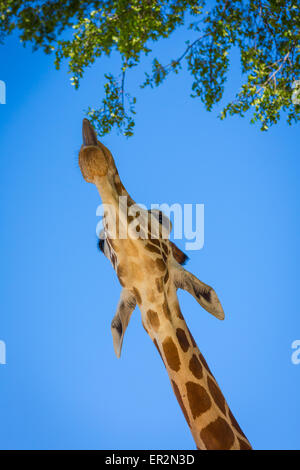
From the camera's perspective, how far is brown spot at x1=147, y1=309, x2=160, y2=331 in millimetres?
3762

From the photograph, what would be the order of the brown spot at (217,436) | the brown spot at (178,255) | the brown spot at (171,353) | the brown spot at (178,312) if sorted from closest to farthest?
the brown spot at (217,436) < the brown spot at (171,353) < the brown spot at (178,312) < the brown spot at (178,255)

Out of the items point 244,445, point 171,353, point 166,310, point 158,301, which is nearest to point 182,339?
point 171,353

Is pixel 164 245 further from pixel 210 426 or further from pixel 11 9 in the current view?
pixel 11 9

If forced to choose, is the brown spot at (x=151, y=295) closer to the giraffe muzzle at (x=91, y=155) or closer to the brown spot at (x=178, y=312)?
the brown spot at (x=178, y=312)

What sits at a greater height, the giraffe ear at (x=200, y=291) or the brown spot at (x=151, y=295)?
the giraffe ear at (x=200, y=291)

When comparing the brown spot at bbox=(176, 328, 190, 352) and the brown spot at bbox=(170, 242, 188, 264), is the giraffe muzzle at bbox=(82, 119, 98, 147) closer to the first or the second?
the brown spot at bbox=(170, 242, 188, 264)

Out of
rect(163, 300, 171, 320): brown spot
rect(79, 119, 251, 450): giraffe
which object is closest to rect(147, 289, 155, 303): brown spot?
rect(79, 119, 251, 450): giraffe

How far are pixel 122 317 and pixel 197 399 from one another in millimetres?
1058

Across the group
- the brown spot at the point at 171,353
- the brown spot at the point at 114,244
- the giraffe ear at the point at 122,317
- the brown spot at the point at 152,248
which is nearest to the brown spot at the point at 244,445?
the brown spot at the point at 171,353

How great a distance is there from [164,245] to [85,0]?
280 centimetres

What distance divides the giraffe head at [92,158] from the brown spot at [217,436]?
2222mm

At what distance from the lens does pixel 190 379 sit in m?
3.66

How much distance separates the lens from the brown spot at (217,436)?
344 centimetres
